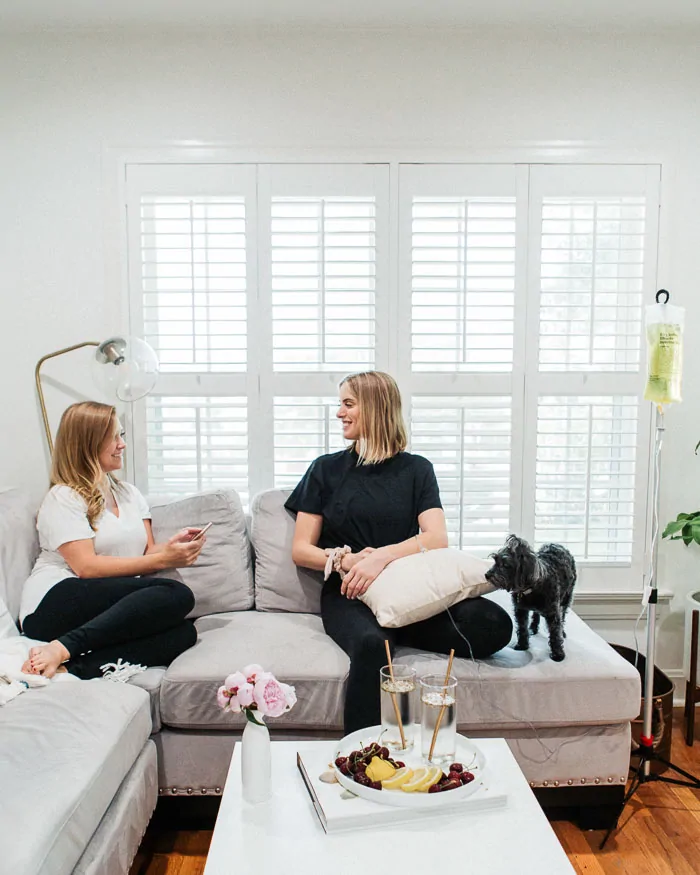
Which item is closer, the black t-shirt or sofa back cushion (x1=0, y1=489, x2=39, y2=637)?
sofa back cushion (x1=0, y1=489, x2=39, y2=637)

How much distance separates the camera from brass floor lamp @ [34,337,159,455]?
2.66m

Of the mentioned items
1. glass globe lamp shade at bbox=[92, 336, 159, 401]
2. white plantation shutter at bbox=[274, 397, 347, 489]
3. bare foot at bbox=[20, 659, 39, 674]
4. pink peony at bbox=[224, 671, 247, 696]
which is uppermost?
glass globe lamp shade at bbox=[92, 336, 159, 401]

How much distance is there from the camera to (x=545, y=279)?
298 centimetres

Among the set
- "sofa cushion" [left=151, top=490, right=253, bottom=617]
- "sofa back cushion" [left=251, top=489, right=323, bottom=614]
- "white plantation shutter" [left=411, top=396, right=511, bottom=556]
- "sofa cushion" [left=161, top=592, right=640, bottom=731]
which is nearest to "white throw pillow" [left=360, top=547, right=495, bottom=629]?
"sofa cushion" [left=161, top=592, right=640, bottom=731]

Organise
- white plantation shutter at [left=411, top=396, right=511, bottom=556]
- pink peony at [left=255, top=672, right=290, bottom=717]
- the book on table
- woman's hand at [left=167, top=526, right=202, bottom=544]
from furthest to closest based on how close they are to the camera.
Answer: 1. white plantation shutter at [left=411, top=396, right=511, bottom=556]
2. woman's hand at [left=167, top=526, right=202, bottom=544]
3. pink peony at [left=255, top=672, right=290, bottom=717]
4. the book on table

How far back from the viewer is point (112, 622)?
2217 millimetres

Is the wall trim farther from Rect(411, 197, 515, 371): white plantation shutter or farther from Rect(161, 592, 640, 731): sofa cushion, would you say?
Rect(411, 197, 515, 371): white plantation shutter

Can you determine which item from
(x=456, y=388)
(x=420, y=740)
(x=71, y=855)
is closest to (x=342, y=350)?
(x=456, y=388)

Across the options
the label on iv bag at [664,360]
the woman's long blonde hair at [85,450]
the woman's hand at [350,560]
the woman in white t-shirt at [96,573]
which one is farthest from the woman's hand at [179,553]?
the label on iv bag at [664,360]

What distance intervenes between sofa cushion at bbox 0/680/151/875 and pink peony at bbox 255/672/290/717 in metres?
0.42

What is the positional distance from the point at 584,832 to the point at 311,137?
2.55 m

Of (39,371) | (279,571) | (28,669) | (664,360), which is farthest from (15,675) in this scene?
(664,360)

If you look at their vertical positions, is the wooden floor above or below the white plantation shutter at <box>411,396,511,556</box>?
below

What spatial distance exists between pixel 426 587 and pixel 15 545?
4.39 feet
